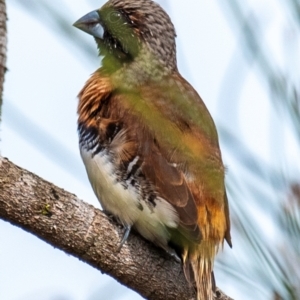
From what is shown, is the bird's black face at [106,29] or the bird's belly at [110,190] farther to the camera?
the bird's black face at [106,29]

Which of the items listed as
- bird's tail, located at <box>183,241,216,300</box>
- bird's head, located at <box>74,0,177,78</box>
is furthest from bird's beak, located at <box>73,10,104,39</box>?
bird's tail, located at <box>183,241,216,300</box>

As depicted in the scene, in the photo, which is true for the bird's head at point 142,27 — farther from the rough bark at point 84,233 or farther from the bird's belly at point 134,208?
the rough bark at point 84,233

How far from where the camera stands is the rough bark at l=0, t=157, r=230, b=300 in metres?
2.62

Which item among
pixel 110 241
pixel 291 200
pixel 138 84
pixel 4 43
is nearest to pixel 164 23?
pixel 138 84

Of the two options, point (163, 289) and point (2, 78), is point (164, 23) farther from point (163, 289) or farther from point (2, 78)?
point (163, 289)

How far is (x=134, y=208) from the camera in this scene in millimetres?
3412

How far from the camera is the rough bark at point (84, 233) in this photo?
8.59ft

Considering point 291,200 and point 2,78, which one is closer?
point 291,200

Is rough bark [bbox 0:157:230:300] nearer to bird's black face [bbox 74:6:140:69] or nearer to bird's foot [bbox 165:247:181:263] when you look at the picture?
bird's foot [bbox 165:247:181:263]

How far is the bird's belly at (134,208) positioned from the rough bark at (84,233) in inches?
3.3

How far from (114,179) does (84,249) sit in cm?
69

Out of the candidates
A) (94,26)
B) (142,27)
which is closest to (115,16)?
(94,26)

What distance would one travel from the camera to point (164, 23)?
4652 mm

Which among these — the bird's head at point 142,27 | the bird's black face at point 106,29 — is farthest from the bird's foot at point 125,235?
the bird's head at point 142,27
